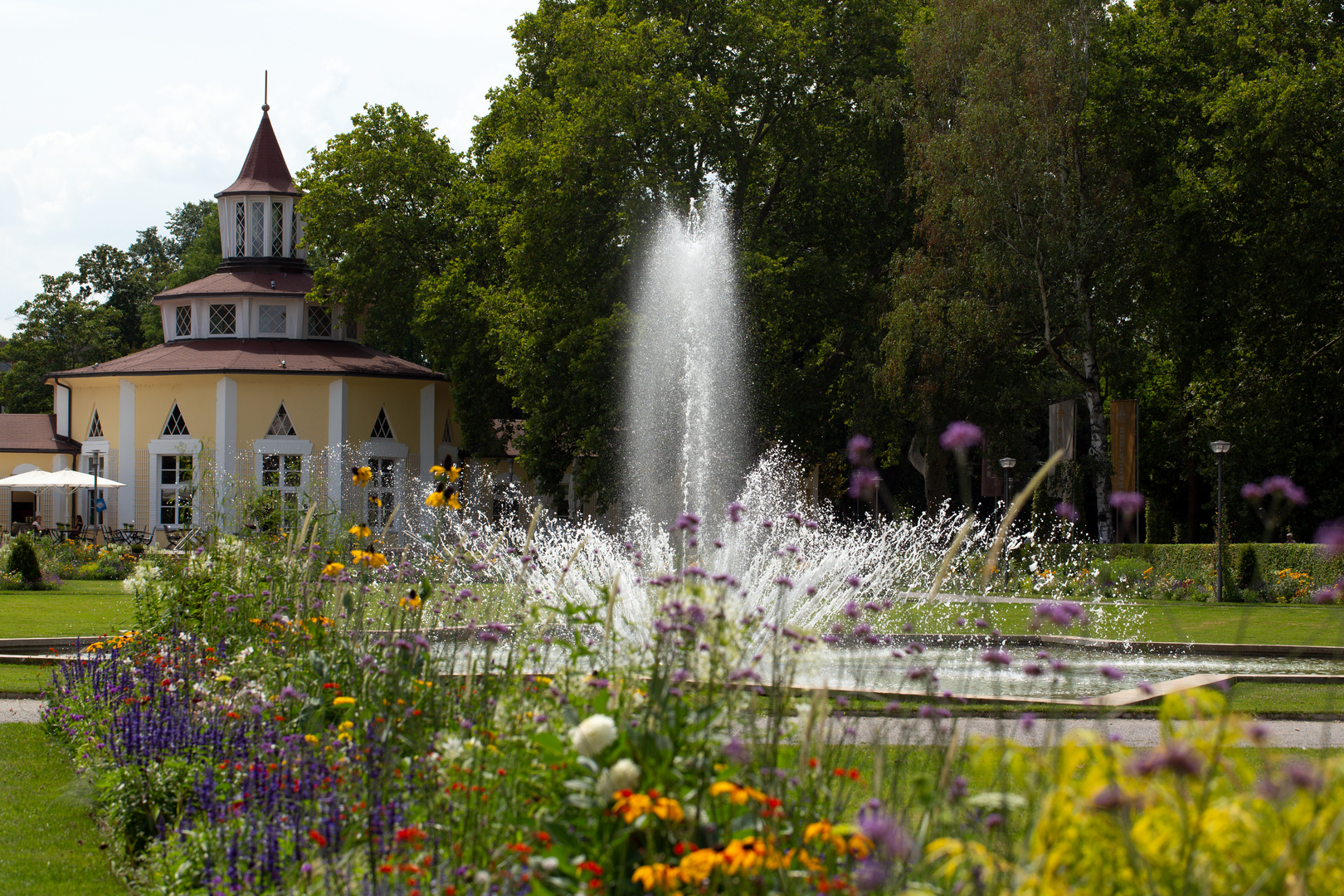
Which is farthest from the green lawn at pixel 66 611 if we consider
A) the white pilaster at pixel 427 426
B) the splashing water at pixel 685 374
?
the white pilaster at pixel 427 426

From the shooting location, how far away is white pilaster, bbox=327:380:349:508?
127 ft

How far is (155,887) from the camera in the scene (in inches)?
178

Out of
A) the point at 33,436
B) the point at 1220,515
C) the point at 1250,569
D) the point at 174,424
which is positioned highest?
the point at 174,424

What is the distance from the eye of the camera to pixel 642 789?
344 cm

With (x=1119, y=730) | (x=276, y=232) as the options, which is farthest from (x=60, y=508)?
(x=1119, y=730)

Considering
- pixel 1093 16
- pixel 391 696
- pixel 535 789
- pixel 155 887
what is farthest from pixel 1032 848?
pixel 1093 16

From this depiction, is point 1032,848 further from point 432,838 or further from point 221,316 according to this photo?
point 221,316

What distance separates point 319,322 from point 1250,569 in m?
30.3

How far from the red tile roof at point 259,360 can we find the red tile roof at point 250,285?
58.6 inches

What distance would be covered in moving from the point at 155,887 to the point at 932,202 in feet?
81.8

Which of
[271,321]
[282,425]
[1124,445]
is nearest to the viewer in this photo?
[1124,445]

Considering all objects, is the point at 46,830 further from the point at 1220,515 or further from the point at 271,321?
the point at 271,321

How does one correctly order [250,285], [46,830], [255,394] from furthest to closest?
[250,285], [255,394], [46,830]

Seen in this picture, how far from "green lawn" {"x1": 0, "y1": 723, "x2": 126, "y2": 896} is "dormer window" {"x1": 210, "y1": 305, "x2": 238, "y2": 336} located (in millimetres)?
35925
